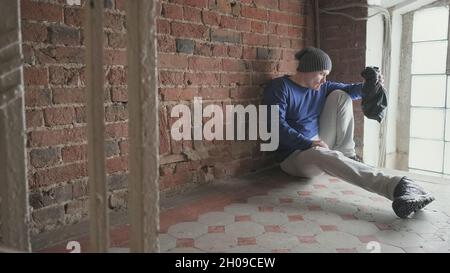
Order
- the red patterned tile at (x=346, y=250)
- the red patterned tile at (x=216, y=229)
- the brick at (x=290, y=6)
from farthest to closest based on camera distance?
1. the brick at (x=290, y=6)
2. the red patterned tile at (x=216, y=229)
3. the red patterned tile at (x=346, y=250)

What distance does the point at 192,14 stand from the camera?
2.46 meters

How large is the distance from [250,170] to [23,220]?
217 centimetres

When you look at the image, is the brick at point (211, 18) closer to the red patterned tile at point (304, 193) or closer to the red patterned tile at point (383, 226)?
the red patterned tile at point (304, 193)

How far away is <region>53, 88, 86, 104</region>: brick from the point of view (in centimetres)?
185

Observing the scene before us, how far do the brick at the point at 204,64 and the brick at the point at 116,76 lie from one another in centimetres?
52

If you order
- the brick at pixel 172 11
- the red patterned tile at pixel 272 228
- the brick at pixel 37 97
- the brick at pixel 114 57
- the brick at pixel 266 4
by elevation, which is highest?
the brick at pixel 266 4

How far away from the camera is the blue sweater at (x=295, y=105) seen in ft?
8.83

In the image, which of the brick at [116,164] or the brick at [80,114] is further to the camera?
the brick at [116,164]

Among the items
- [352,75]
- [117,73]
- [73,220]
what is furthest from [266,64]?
[73,220]

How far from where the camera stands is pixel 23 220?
100cm

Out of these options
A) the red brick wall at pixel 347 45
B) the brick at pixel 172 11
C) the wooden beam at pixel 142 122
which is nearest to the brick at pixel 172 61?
the brick at pixel 172 11

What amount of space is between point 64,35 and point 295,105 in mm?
1708

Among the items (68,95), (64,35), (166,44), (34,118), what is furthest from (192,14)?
Result: (34,118)
